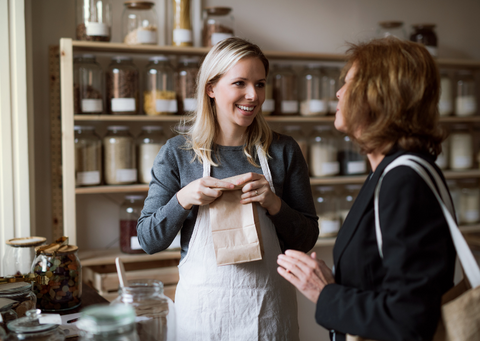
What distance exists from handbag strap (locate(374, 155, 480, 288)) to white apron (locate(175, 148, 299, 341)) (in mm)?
544

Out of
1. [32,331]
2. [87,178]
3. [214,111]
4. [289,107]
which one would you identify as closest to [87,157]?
[87,178]

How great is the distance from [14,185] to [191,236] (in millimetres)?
1009

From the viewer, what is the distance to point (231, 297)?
4.25ft

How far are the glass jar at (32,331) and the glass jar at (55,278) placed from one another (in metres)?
0.30

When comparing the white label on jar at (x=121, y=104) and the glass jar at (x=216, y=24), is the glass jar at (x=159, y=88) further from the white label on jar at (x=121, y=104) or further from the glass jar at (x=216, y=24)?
the glass jar at (x=216, y=24)

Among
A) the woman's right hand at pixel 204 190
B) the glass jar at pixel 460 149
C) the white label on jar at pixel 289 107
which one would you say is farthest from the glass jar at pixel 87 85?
the glass jar at pixel 460 149

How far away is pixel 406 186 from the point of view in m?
0.78

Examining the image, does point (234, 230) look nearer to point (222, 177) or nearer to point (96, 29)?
point (222, 177)

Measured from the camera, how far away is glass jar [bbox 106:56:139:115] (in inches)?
82.6

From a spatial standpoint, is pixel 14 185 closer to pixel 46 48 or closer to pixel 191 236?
pixel 46 48

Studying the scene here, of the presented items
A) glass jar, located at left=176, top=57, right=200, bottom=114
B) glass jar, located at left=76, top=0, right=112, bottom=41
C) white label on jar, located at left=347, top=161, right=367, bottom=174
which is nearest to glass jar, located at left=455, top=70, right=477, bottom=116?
white label on jar, located at left=347, top=161, right=367, bottom=174

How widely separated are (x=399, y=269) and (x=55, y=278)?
0.88 meters

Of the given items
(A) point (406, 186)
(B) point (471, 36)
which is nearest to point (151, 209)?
(A) point (406, 186)

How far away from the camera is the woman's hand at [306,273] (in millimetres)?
902
